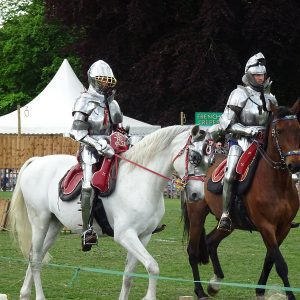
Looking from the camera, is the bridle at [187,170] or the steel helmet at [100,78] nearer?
the bridle at [187,170]

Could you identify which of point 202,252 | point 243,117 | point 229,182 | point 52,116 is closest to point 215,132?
point 243,117

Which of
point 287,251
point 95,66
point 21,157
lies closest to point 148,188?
point 95,66

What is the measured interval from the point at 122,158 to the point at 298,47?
22937 mm

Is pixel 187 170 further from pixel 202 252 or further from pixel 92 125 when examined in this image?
pixel 202 252

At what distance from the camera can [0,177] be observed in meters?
33.2

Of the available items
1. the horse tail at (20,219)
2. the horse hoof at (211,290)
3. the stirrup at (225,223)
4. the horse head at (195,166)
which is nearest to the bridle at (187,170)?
the horse head at (195,166)

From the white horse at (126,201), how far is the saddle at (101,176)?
70 millimetres

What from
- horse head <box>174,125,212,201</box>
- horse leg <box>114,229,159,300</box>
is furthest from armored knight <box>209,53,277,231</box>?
horse leg <box>114,229,159,300</box>

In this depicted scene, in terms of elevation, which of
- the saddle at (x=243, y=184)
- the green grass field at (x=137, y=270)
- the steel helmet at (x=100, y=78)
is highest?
the steel helmet at (x=100, y=78)

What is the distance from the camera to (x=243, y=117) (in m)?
11.4

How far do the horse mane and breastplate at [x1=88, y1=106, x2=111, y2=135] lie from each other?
55 cm

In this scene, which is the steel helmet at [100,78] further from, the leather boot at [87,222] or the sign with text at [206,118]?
the sign with text at [206,118]

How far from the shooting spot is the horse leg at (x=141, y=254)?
955 cm

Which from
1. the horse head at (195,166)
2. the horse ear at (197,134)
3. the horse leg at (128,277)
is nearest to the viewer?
the horse head at (195,166)
